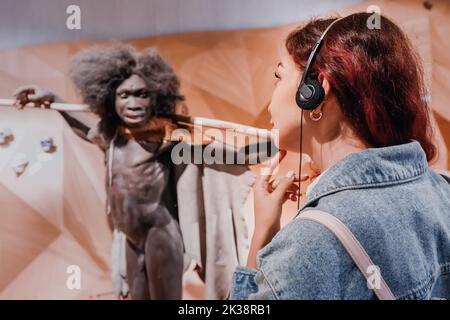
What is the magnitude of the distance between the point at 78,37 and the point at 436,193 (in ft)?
3.84

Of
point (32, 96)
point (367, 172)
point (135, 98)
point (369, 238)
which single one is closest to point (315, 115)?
point (367, 172)

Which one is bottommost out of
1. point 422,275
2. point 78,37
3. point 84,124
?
point 422,275

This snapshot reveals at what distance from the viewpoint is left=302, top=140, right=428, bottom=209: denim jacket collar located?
0.94 m

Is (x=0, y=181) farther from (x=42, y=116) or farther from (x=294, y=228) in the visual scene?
(x=294, y=228)

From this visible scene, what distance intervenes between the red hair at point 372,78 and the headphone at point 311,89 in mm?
12

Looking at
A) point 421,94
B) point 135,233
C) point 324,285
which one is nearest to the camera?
point 324,285

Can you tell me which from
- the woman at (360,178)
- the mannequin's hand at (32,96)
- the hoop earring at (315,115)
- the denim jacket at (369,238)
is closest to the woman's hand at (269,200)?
the woman at (360,178)

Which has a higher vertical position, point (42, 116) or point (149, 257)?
point (42, 116)

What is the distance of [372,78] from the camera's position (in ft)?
3.62

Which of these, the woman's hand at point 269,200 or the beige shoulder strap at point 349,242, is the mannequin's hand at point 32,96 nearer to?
the woman's hand at point 269,200

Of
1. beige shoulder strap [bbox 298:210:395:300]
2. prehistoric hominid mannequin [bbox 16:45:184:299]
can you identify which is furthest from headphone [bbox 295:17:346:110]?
prehistoric hominid mannequin [bbox 16:45:184:299]

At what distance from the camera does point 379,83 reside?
3.64 ft

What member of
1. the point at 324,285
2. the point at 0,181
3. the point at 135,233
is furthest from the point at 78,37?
the point at 324,285

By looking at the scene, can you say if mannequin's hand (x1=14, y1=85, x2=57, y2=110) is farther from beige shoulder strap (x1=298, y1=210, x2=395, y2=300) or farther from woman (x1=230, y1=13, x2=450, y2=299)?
beige shoulder strap (x1=298, y1=210, x2=395, y2=300)
